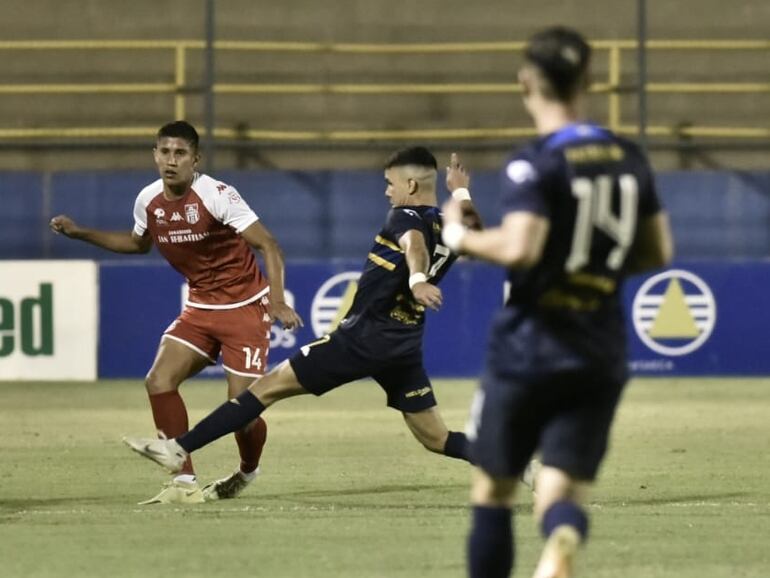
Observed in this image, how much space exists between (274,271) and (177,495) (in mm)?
1244

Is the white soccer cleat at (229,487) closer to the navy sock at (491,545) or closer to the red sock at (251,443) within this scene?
the red sock at (251,443)

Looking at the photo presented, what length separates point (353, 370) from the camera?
8.93 meters

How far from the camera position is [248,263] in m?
9.81

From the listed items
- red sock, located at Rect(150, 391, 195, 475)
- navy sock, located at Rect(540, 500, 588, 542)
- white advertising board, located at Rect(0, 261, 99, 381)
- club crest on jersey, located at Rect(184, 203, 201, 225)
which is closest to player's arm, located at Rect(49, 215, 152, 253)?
club crest on jersey, located at Rect(184, 203, 201, 225)

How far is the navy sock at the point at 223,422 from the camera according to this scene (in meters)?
8.83

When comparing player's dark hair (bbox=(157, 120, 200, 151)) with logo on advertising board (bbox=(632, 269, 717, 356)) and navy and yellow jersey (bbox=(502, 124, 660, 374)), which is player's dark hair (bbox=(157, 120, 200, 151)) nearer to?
navy and yellow jersey (bbox=(502, 124, 660, 374))

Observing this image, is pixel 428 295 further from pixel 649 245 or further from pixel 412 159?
pixel 649 245

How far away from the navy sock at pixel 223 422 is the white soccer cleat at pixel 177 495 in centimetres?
33

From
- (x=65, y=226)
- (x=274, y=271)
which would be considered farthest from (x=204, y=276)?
(x=65, y=226)

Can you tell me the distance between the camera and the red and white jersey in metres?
9.56

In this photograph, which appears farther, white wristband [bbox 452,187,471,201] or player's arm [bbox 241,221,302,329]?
player's arm [bbox 241,221,302,329]

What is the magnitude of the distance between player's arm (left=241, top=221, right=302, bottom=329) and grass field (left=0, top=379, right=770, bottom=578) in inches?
37.5

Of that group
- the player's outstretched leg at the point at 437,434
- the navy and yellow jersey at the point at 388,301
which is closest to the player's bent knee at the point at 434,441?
the player's outstretched leg at the point at 437,434

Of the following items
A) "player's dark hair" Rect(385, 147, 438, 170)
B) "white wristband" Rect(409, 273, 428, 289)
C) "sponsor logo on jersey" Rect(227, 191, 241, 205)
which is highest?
"player's dark hair" Rect(385, 147, 438, 170)
